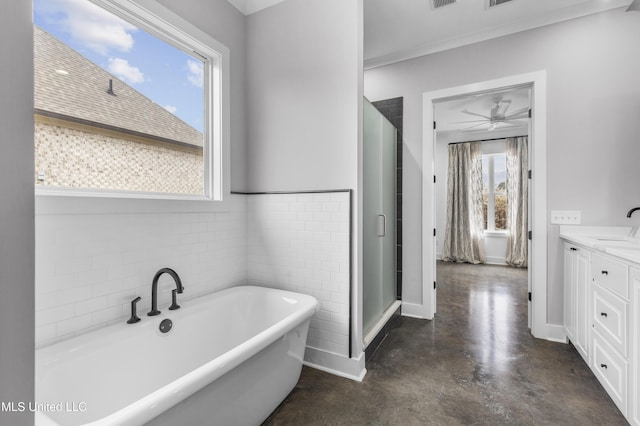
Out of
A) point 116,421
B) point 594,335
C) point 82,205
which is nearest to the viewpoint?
point 116,421

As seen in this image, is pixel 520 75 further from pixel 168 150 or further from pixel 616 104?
pixel 168 150

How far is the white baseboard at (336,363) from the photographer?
2.01m

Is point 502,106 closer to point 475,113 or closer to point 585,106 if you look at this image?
point 475,113

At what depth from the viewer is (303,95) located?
7.19 feet

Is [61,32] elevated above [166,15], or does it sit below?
below

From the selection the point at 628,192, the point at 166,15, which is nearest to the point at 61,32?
the point at 166,15

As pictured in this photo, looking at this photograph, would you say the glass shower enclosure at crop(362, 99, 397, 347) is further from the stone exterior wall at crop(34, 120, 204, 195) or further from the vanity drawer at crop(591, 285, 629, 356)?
the vanity drawer at crop(591, 285, 629, 356)

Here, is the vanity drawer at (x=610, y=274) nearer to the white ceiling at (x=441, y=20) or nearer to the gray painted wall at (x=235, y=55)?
the white ceiling at (x=441, y=20)

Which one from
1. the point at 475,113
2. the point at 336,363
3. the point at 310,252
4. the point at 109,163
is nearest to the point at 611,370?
the point at 336,363

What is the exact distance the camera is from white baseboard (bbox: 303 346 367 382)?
2008 millimetres

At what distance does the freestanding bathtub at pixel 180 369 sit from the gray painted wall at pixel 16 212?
702mm

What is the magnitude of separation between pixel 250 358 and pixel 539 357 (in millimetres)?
2268

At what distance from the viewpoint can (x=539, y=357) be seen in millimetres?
2273

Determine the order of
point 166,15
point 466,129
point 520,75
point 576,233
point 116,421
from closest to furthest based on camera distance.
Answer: point 116,421 < point 166,15 < point 576,233 < point 520,75 < point 466,129
